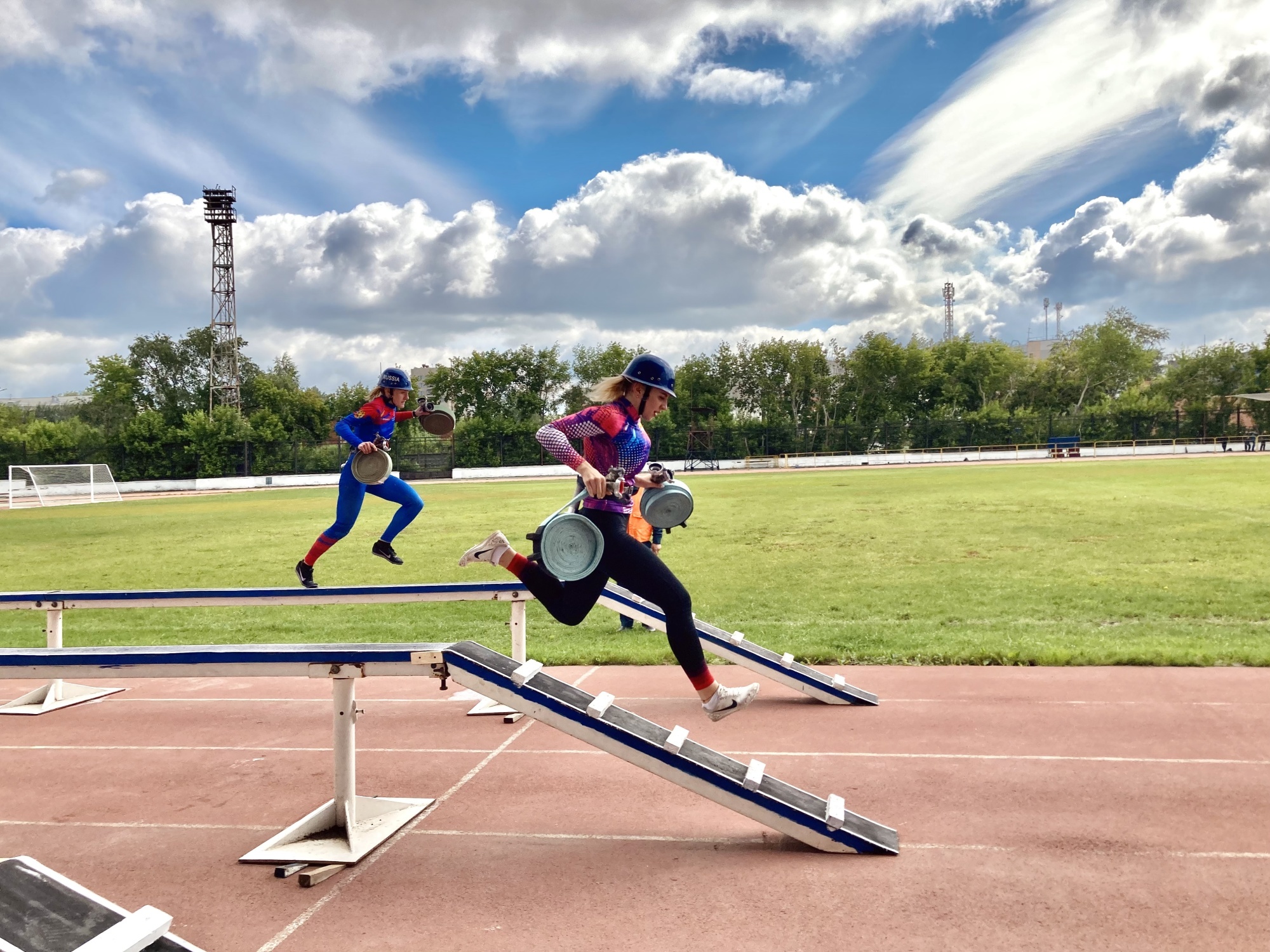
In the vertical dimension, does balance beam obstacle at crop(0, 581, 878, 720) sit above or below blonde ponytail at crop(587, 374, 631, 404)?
below

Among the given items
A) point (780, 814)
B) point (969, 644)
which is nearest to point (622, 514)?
point (780, 814)

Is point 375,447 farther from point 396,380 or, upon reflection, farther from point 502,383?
point 502,383

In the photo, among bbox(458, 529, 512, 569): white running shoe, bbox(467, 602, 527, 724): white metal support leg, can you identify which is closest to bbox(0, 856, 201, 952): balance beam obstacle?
bbox(458, 529, 512, 569): white running shoe

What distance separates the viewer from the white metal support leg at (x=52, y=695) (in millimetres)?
7898

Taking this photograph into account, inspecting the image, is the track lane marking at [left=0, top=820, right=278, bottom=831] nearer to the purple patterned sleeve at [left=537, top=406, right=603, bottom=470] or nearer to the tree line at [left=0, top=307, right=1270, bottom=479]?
the purple patterned sleeve at [left=537, top=406, right=603, bottom=470]

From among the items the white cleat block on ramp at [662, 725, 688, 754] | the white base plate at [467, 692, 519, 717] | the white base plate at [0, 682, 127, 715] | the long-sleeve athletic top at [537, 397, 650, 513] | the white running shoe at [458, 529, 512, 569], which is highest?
the long-sleeve athletic top at [537, 397, 650, 513]

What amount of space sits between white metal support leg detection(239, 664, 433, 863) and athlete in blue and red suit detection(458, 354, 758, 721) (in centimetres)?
96

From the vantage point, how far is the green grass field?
979cm

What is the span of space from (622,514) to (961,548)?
44.6ft

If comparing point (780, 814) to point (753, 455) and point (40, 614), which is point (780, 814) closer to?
point (40, 614)

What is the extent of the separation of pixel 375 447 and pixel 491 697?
129 inches

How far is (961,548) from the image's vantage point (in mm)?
17156

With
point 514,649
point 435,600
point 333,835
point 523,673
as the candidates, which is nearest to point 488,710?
point 514,649

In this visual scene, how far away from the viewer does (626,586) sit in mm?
5191
